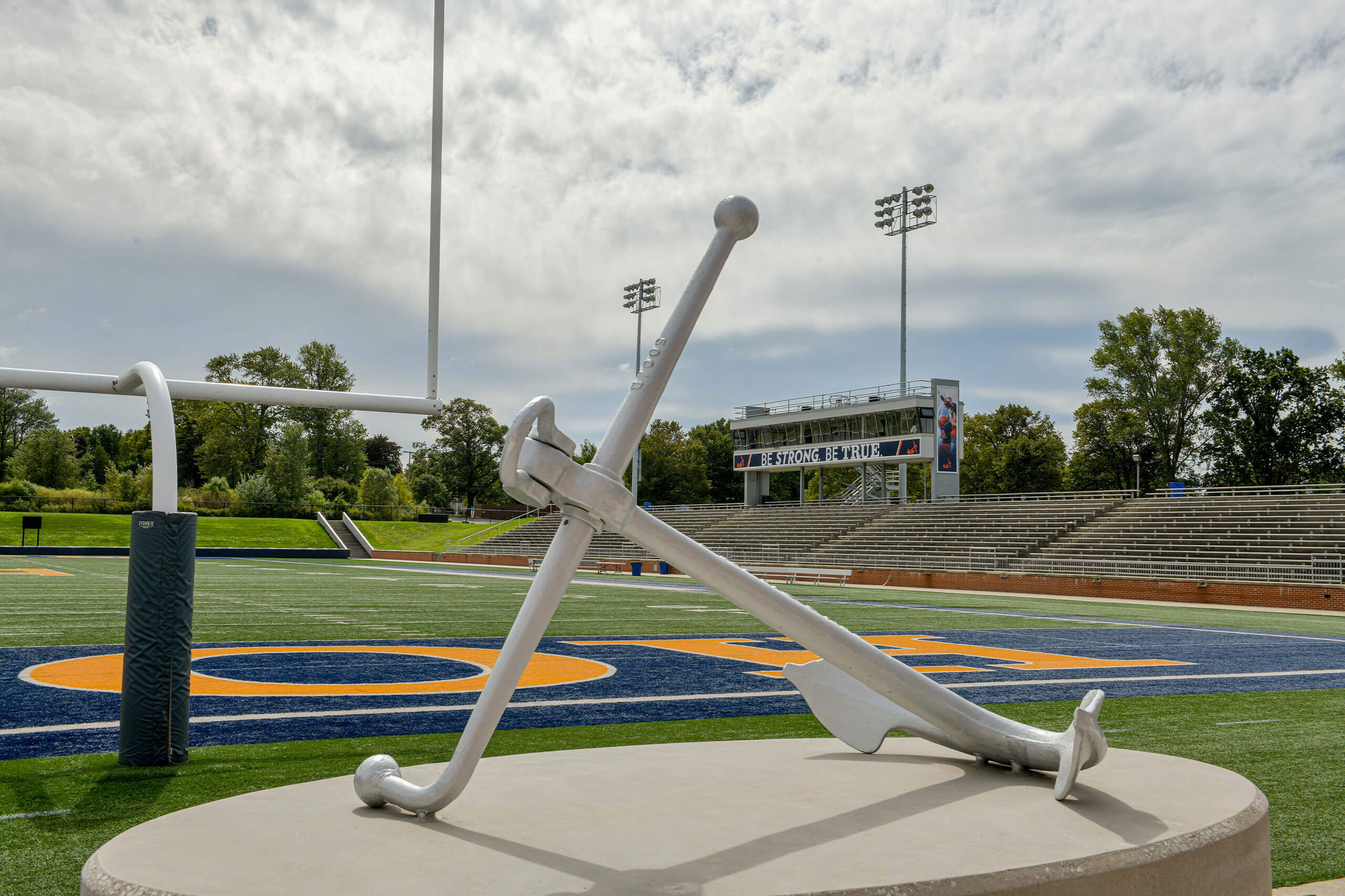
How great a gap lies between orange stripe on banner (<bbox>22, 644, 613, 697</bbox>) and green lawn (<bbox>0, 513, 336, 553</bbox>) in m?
34.5

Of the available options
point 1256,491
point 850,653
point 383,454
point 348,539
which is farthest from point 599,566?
point 383,454

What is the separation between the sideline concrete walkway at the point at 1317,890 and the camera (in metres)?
3.35

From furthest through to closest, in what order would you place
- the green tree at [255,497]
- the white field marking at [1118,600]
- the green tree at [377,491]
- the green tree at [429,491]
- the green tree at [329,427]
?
the green tree at [429,491] < the green tree at [377,491] < the green tree at [255,497] < the green tree at [329,427] < the white field marking at [1118,600]

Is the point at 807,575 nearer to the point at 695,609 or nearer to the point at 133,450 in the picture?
the point at 695,609

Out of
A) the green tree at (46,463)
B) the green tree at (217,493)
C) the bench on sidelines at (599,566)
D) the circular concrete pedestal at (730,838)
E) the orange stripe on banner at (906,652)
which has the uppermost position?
the green tree at (46,463)

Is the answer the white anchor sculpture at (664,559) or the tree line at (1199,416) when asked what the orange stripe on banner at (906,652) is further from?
the tree line at (1199,416)

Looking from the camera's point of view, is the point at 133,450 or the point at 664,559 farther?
the point at 133,450

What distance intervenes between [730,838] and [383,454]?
11405 centimetres

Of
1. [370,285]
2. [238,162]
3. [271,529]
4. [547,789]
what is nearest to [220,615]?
[370,285]

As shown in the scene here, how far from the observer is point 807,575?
31.8m

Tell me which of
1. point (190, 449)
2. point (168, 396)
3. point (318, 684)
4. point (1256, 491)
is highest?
point (190, 449)

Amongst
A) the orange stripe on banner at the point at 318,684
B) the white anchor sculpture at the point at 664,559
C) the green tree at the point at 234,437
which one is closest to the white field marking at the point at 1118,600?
the orange stripe on banner at the point at 318,684

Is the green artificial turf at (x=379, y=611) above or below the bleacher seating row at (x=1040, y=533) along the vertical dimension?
below

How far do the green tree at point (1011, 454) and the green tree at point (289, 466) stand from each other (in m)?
42.6
